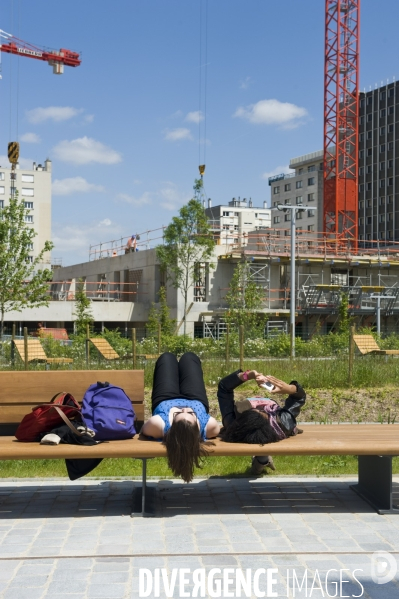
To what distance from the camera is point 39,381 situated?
283 inches

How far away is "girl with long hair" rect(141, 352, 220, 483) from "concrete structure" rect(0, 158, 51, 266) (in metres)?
108

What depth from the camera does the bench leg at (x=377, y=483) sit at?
6.26 meters

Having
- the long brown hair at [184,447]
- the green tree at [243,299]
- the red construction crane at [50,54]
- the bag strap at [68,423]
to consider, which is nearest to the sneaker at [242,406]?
the long brown hair at [184,447]

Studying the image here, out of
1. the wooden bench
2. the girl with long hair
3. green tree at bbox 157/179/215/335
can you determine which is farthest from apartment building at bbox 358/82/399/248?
the girl with long hair

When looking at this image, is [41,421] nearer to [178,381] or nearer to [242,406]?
[178,381]

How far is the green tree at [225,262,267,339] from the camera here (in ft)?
122

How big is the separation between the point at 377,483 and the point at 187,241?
123 ft

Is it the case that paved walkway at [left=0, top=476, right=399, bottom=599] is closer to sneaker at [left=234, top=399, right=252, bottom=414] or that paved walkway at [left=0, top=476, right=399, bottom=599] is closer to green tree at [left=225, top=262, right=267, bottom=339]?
sneaker at [left=234, top=399, right=252, bottom=414]

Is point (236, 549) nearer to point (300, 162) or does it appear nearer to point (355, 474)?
point (355, 474)

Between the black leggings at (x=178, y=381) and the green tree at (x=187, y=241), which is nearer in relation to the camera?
the black leggings at (x=178, y=381)

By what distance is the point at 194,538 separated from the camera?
549cm

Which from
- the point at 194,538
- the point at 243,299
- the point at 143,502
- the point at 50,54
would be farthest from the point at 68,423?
the point at 50,54

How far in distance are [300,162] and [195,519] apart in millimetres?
115094

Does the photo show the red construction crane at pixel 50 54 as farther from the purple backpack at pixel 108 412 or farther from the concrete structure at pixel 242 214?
the purple backpack at pixel 108 412
